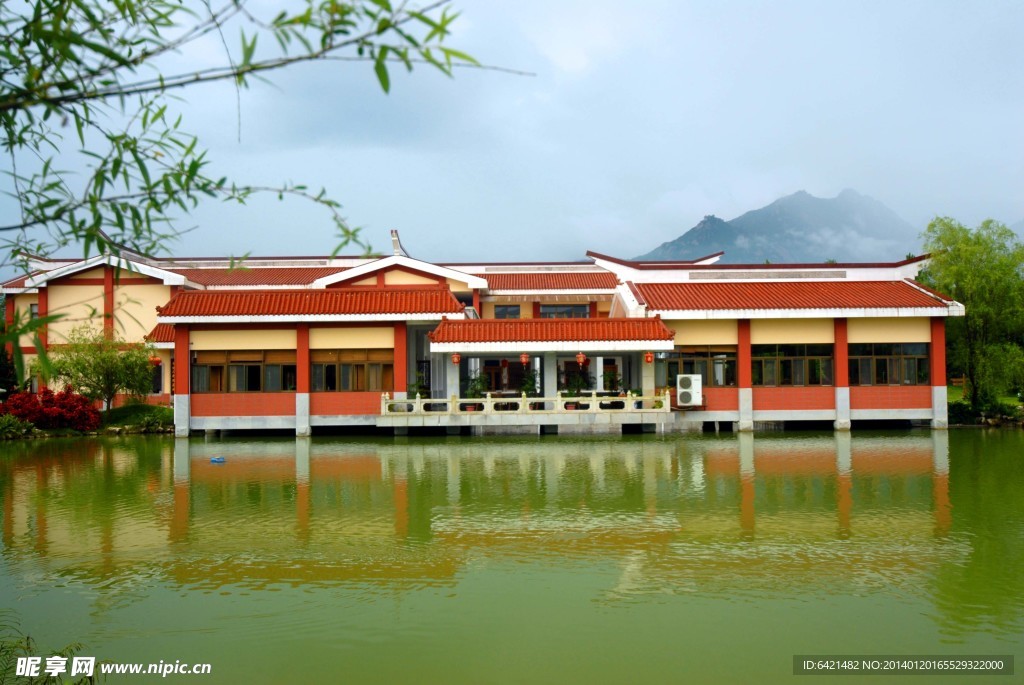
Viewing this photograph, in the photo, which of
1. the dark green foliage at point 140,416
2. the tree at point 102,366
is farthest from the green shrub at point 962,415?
the tree at point 102,366

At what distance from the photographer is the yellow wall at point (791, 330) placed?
773 inches

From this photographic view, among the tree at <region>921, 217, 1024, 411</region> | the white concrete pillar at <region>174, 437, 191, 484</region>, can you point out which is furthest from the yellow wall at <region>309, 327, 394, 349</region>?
the tree at <region>921, 217, 1024, 411</region>

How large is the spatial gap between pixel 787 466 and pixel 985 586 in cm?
693

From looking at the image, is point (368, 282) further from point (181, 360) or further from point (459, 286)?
point (181, 360)

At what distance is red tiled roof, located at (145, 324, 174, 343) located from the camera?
23216 millimetres

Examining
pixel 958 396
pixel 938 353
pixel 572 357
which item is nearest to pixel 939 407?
pixel 938 353

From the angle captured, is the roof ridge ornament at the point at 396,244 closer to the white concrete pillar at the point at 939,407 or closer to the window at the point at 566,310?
the window at the point at 566,310

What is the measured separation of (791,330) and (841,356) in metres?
1.33

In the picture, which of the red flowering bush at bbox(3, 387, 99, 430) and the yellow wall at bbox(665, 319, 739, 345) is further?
the red flowering bush at bbox(3, 387, 99, 430)

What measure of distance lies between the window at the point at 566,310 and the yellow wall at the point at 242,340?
31.9 ft

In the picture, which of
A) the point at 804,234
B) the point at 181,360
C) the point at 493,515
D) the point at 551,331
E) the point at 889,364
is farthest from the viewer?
the point at 804,234

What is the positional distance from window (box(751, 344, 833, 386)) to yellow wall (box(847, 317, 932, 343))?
756 mm

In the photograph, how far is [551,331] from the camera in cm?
1912

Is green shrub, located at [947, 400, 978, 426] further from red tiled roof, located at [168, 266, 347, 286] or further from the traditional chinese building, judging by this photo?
red tiled roof, located at [168, 266, 347, 286]
